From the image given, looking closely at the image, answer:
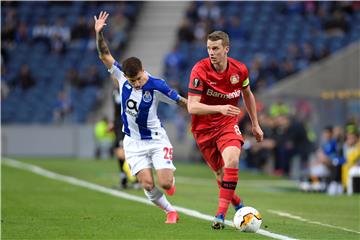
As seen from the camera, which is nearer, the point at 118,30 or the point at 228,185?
the point at 228,185

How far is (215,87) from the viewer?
37.6 feet

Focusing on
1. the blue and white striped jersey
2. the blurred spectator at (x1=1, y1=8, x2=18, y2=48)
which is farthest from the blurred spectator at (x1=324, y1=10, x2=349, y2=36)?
the blue and white striped jersey

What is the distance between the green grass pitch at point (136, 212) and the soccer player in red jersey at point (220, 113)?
60 cm

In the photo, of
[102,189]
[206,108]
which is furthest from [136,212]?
[102,189]

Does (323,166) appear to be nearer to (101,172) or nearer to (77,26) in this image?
(101,172)

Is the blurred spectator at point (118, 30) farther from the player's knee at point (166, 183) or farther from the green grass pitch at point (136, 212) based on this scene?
the player's knee at point (166, 183)

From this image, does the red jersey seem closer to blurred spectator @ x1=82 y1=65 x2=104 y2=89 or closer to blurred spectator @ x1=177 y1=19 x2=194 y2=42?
blurred spectator @ x1=82 y1=65 x2=104 y2=89

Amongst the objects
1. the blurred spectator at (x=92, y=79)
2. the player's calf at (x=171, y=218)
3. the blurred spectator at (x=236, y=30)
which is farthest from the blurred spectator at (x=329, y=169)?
the blurred spectator at (x=92, y=79)

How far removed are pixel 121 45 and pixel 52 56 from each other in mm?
2991

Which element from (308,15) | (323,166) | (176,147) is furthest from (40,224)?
(308,15)

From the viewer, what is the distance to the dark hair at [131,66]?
11391 mm

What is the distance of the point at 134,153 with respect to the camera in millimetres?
11984

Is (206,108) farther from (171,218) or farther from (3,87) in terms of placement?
(3,87)

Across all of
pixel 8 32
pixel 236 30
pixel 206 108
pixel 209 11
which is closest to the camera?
pixel 206 108
